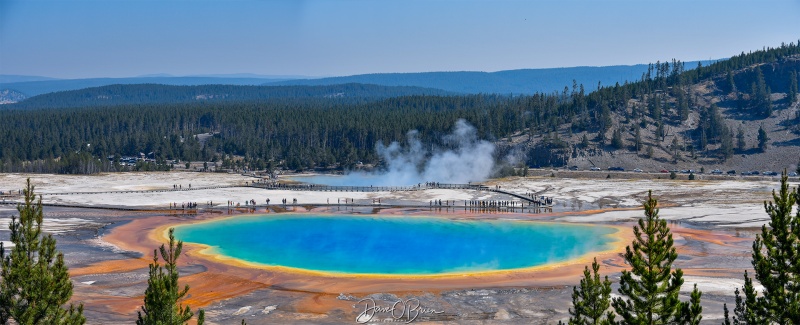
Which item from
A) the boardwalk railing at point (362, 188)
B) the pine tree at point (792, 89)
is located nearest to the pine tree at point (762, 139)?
the pine tree at point (792, 89)

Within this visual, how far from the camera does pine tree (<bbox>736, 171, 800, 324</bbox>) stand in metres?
16.5

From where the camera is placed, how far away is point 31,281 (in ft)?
60.2

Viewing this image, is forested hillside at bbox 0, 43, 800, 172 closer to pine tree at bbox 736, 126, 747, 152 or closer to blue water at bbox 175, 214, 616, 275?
pine tree at bbox 736, 126, 747, 152

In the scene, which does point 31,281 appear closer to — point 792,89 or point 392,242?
point 392,242

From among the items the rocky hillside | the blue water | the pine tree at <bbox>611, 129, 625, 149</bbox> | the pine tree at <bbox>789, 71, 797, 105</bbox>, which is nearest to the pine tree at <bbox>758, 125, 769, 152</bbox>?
the rocky hillside

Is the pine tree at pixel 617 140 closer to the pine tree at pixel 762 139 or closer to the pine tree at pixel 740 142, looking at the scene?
the pine tree at pixel 740 142

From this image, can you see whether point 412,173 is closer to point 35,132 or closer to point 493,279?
point 493,279

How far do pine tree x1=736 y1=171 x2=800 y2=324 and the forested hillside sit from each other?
93.4 m

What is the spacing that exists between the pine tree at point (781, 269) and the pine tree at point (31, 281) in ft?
55.4

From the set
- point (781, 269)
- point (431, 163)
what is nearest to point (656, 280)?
point (781, 269)

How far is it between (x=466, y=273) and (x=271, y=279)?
1113cm

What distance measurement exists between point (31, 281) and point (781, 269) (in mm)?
18418

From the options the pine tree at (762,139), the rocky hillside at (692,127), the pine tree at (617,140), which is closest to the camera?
the rocky hillside at (692,127)

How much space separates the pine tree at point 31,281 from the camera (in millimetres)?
18250
